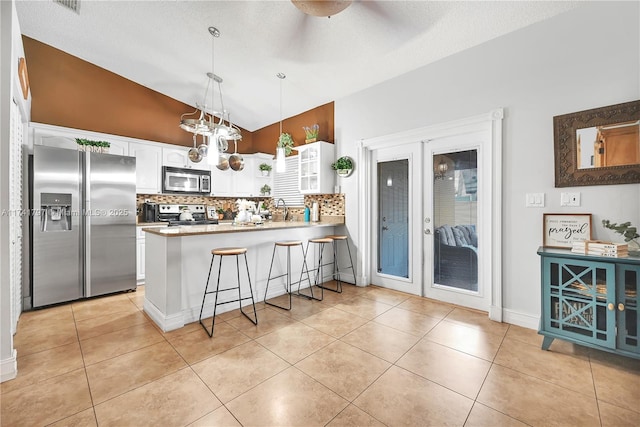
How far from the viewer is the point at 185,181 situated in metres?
4.84

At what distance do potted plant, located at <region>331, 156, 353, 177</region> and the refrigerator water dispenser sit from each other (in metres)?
3.53

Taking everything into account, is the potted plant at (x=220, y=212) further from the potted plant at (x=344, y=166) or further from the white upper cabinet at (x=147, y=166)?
the potted plant at (x=344, y=166)

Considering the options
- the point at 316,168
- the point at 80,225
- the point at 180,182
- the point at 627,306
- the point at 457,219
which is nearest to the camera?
the point at 627,306

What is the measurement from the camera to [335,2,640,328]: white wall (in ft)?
7.43

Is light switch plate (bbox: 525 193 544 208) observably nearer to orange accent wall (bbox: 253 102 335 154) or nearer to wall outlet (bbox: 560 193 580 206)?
wall outlet (bbox: 560 193 580 206)

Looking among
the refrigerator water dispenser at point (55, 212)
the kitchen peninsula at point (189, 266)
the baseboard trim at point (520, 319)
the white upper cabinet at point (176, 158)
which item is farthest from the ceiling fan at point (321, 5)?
the refrigerator water dispenser at point (55, 212)

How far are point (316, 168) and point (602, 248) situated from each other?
3331 mm

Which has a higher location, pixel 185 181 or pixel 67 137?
pixel 67 137

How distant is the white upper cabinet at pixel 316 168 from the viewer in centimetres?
430

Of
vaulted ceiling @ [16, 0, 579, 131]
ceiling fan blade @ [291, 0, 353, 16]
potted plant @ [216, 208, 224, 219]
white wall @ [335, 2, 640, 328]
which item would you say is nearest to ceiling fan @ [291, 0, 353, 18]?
ceiling fan blade @ [291, 0, 353, 16]

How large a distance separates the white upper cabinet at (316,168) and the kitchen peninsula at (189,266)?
115cm

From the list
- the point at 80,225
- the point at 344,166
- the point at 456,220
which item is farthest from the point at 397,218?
the point at 80,225

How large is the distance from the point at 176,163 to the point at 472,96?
4542mm

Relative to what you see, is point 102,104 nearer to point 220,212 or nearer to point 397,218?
point 220,212
